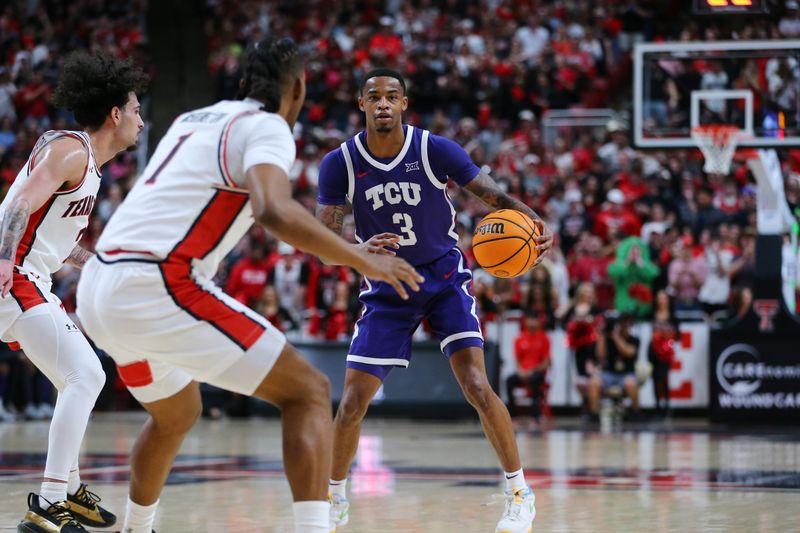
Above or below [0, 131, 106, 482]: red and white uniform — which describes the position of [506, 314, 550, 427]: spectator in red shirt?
below

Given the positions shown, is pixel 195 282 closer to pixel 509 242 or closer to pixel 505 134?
pixel 509 242

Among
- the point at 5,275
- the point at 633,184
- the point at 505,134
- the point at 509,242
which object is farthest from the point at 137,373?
the point at 505,134

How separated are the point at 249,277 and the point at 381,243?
36.7 ft

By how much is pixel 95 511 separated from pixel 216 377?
2251 millimetres

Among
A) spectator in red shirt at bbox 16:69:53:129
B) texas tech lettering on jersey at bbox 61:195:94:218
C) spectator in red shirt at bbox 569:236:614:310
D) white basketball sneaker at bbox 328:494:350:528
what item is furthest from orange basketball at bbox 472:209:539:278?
spectator in red shirt at bbox 16:69:53:129

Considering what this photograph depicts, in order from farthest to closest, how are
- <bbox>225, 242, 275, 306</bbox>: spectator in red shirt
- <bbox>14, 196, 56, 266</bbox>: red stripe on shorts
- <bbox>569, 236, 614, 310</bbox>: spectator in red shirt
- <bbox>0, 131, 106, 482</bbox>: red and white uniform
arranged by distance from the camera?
<bbox>225, 242, 275, 306</bbox>: spectator in red shirt
<bbox>569, 236, 614, 310</bbox>: spectator in red shirt
<bbox>14, 196, 56, 266</bbox>: red stripe on shorts
<bbox>0, 131, 106, 482</bbox>: red and white uniform

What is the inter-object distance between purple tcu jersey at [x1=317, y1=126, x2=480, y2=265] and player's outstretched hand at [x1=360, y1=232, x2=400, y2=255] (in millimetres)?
201

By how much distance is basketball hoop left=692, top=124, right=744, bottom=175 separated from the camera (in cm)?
1459

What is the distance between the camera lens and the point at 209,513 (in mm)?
6953

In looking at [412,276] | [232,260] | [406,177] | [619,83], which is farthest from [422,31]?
[412,276]

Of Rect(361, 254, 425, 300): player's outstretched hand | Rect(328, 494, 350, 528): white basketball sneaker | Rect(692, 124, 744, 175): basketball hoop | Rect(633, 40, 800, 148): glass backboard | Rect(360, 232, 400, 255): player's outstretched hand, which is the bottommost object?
Rect(328, 494, 350, 528): white basketball sneaker

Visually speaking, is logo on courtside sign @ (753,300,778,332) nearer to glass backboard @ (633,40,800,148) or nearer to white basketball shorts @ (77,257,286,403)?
glass backboard @ (633,40,800,148)

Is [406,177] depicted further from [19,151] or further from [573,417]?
[19,151]

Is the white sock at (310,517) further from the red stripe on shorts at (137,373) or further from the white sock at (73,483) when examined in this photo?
the white sock at (73,483)
